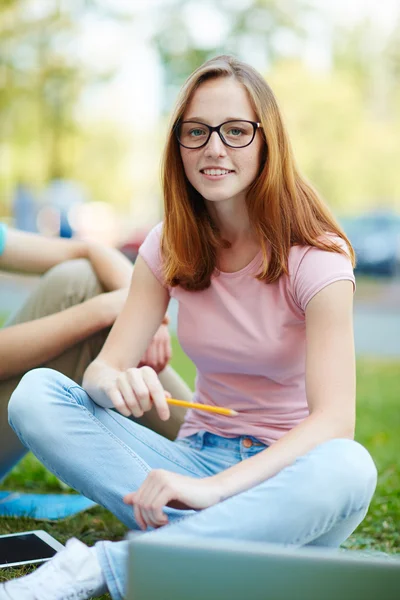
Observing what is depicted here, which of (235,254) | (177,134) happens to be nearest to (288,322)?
(235,254)

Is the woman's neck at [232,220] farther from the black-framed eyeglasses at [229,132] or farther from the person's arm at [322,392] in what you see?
the person's arm at [322,392]

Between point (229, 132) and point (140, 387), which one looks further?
point (229, 132)

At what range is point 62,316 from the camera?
2504 mm

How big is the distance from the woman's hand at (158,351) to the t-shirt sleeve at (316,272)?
587mm

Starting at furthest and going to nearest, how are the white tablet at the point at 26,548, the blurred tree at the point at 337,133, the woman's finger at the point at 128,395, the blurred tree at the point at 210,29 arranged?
1. the blurred tree at the point at 337,133
2. the blurred tree at the point at 210,29
3. the white tablet at the point at 26,548
4. the woman's finger at the point at 128,395

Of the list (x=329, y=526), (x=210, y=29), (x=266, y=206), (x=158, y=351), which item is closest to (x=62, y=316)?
(x=158, y=351)

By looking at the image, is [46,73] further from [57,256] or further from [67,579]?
[67,579]

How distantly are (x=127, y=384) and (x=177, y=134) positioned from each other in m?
0.70

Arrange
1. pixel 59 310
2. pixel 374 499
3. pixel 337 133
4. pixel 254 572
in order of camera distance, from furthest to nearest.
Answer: pixel 337 133, pixel 374 499, pixel 59 310, pixel 254 572

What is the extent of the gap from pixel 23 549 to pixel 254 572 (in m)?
1.24

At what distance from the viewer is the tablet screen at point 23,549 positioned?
2.27 metres

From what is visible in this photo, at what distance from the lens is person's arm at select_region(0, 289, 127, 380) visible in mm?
2494

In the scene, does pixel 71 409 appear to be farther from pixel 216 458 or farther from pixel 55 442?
pixel 216 458

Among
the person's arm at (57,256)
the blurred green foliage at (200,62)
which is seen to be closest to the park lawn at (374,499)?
the person's arm at (57,256)
